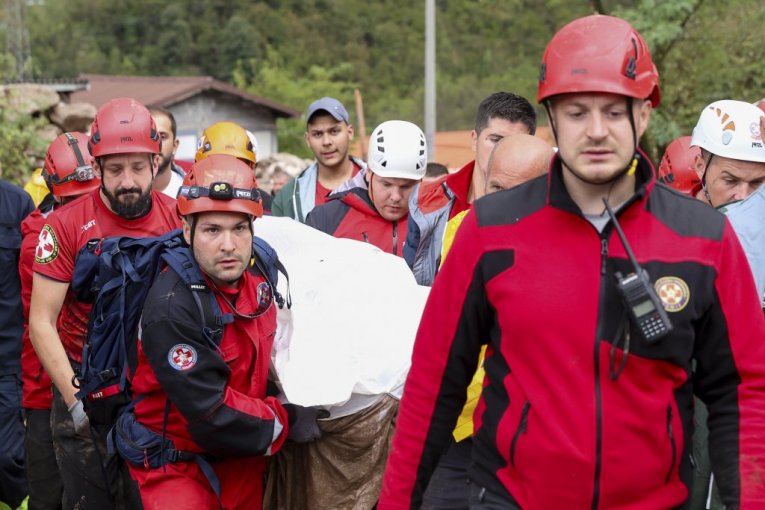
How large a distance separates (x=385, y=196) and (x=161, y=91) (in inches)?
1502

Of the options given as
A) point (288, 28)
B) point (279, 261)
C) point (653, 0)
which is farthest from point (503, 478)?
Result: point (288, 28)

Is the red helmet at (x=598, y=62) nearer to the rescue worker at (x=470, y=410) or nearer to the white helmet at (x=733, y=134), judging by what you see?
the rescue worker at (x=470, y=410)

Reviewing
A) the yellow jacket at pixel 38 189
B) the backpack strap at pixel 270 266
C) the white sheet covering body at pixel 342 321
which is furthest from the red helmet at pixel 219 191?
the yellow jacket at pixel 38 189

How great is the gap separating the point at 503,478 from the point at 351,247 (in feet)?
8.71

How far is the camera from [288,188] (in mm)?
8602

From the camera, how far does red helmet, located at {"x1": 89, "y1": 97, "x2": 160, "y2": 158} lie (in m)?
5.98

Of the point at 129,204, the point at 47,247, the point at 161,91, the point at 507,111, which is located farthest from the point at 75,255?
the point at 161,91

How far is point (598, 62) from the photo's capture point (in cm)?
318

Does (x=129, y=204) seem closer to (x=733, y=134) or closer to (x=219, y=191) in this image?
(x=219, y=191)

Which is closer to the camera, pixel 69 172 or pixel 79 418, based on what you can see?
pixel 79 418

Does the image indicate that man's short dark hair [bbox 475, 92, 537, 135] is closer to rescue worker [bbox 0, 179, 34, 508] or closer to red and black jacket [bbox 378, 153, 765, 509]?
red and black jacket [bbox 378, 153, 765, 509]

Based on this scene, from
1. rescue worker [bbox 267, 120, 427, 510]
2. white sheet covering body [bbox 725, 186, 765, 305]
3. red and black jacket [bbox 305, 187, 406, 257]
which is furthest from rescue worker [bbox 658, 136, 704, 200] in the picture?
rescue worker [bbox 267, 120, 427, 510]

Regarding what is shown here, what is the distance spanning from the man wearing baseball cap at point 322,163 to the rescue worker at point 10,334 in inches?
78.9

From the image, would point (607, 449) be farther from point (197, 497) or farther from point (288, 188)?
point (288, 188)
